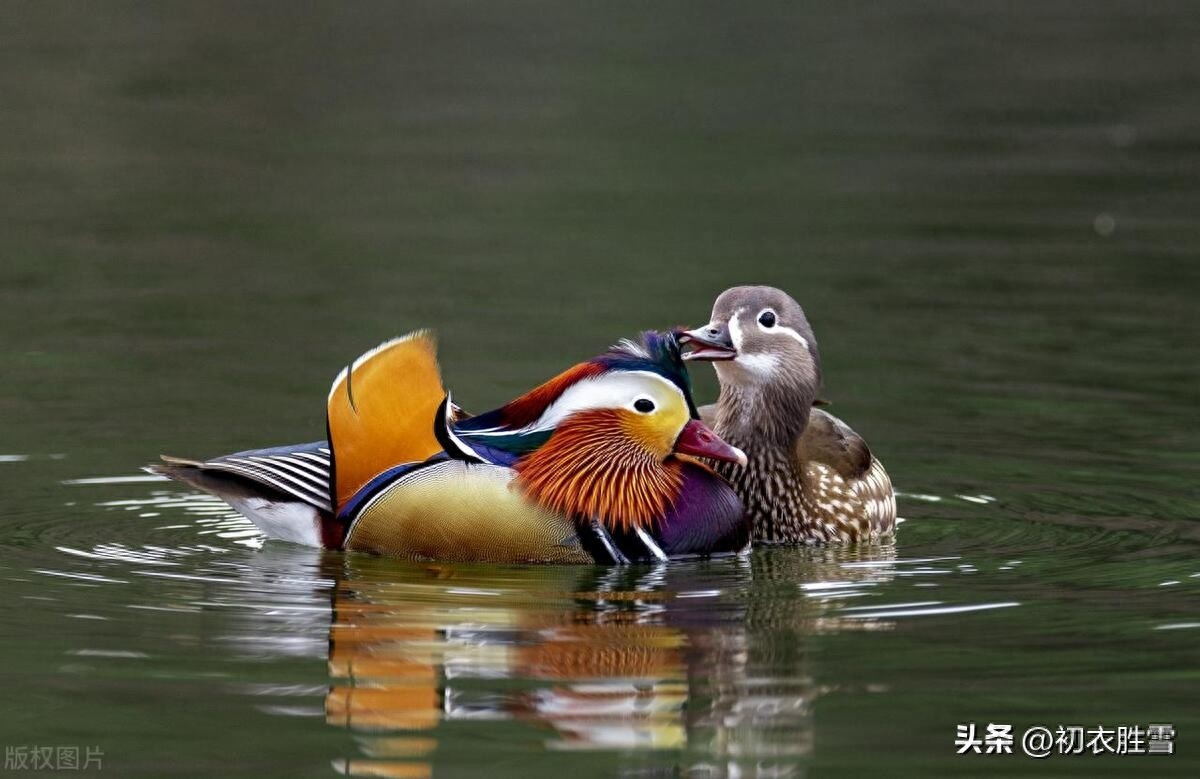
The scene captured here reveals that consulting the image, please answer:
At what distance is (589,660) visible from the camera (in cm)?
727

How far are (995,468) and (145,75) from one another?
17568 millimetres

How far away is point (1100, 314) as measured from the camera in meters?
13.9

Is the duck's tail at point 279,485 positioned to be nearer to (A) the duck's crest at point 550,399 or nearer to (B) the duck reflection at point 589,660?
(B) the duck reflection at point 589,660

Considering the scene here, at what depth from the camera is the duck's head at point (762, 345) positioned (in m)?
9.42

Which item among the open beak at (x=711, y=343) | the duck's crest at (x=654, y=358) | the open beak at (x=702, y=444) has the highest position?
the open beak at (x=711, y=343)

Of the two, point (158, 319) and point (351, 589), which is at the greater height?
point (158, 319)

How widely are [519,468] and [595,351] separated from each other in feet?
13.4

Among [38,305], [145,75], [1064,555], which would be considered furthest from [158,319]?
[145,75]

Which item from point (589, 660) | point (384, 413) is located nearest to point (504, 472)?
point (384, 413)

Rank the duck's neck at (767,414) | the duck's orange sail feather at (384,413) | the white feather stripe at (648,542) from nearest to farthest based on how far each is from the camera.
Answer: the duck's orange sail feather at (384,413)
the white feather stripe at (648,542)
the duck's neck at (767,414)

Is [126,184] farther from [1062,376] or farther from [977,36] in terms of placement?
[977,36]

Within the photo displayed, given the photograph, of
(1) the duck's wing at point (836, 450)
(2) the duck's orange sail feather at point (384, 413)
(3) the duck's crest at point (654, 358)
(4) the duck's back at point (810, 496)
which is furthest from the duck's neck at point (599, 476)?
(1) the duck's wing at point (836, 450)

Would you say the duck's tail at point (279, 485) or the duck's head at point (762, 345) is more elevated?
the duck's head at point (762, 345)

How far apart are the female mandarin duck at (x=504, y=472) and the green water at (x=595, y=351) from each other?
17cm
